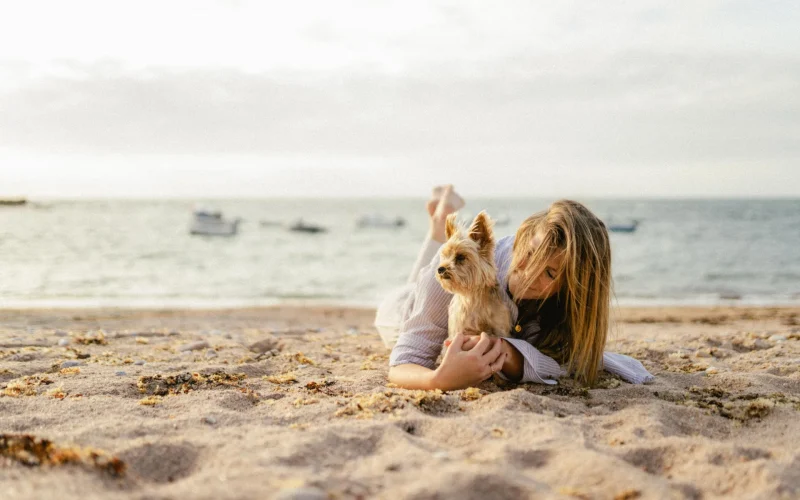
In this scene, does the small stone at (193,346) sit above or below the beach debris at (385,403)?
below

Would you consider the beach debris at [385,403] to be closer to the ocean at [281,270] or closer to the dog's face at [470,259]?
the dog's face at [470,259]

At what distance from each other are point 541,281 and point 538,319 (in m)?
0.61

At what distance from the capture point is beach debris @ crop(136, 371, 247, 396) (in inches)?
163

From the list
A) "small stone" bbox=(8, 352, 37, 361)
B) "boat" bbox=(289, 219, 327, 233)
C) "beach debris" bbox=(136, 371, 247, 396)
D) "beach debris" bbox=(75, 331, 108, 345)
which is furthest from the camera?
"boat" bbox=(289, 219, 327, 233)

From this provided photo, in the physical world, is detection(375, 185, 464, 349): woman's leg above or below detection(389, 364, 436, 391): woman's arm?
above

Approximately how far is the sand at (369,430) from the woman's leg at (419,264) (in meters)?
0.30

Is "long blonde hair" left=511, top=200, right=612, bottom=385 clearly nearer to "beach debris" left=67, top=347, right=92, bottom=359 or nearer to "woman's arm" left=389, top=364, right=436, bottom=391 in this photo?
"woman's arm" left=389, top=364, right=436, bottom=391

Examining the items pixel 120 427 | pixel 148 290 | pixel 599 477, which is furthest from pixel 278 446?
pixel 148 290

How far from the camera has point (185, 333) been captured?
769cm

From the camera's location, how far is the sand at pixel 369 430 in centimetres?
238

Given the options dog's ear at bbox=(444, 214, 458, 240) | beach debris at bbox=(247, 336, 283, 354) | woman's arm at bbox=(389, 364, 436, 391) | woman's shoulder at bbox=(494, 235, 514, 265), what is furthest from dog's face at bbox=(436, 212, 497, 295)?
beach debris at bbox=(247, 336, 283, 354)

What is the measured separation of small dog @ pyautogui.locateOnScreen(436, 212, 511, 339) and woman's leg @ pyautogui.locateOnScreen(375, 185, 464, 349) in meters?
1.60

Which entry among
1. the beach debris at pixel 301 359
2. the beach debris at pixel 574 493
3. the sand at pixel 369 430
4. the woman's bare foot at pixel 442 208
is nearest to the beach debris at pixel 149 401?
the sand at pixel 369 430

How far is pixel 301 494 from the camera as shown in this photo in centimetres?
218
